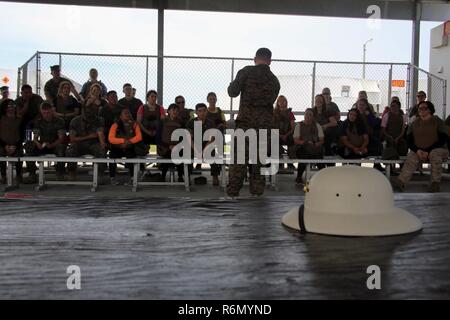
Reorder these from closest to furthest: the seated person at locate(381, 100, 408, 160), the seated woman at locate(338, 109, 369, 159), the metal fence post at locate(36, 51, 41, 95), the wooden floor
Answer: the wooden floor
the seated woman at locate(338, 109, 369, 159)
the seated person at locate(381, 100, 408, 160)
the metal fence post at locate(36, 51, 41, 95)

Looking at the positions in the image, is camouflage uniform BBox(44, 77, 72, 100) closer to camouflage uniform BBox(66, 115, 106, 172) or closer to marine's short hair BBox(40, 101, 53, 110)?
marine's short hair BBox(40, 101, 53, 110)

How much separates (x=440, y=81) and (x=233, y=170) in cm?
858

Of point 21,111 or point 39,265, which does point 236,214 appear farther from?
point 21,111

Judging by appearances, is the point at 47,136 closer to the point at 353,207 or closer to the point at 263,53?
the point at 263,53

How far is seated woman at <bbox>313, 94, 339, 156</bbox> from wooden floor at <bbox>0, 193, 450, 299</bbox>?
6.51 meters

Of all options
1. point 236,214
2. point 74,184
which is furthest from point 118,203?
point 74,184

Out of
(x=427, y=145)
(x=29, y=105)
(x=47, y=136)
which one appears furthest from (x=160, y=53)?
(x=427, y=145)

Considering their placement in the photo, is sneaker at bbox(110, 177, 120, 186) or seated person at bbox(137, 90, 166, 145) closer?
sneaker at bbox(110, 177, 120, 186)

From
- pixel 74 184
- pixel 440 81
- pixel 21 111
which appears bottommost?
pixel 74 184

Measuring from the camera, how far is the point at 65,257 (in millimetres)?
1816

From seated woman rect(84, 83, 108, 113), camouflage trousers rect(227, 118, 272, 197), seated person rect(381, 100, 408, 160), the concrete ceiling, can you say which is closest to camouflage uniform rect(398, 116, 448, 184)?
seated person rect(381, 100, 408, 160)

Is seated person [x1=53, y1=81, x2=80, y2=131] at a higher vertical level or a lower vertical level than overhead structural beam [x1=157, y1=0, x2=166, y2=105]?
lower

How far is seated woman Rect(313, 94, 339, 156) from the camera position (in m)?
9.32

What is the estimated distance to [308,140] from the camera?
28.6 feet
